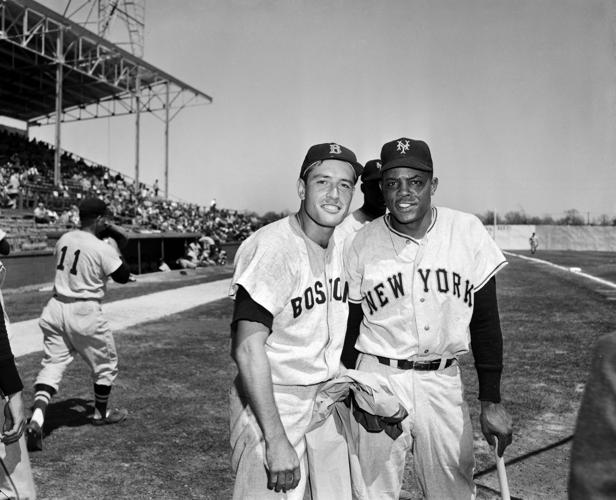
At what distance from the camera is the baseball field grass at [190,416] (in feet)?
12.4

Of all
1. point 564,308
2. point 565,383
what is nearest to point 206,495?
point 565,383

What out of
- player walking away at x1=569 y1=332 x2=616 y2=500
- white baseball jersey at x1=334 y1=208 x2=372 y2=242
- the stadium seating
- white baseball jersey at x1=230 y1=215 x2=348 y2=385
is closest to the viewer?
player walking away at x1=569 y1=332 x2=616 y2=500

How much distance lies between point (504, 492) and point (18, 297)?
13.3 meters

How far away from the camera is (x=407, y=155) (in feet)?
9.09

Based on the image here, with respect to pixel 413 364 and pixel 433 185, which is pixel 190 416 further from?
pixel 433 185

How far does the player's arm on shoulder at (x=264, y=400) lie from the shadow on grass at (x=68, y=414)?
3416 mm

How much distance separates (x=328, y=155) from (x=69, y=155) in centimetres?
Result: 3595

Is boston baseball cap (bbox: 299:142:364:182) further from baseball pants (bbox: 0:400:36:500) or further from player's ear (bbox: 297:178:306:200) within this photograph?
baseball pants (bbox: 0:400:36:500)

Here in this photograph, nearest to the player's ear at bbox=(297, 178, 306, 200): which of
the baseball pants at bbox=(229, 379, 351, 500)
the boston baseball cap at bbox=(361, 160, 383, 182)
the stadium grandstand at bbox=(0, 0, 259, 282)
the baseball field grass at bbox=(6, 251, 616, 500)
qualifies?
the baseball pants at bbox=(229, 379, 351, 500)

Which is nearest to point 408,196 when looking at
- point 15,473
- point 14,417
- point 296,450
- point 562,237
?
point 296,450

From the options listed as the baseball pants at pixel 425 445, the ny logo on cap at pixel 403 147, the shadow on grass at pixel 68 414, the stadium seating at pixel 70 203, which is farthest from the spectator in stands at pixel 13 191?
the baseball pants at pixel 425 445

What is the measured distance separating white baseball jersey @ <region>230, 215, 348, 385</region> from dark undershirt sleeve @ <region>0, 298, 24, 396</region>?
3.70ft

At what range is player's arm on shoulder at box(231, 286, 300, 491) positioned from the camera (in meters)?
2.11

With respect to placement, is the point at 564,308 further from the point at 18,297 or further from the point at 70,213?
the point at 70,213
